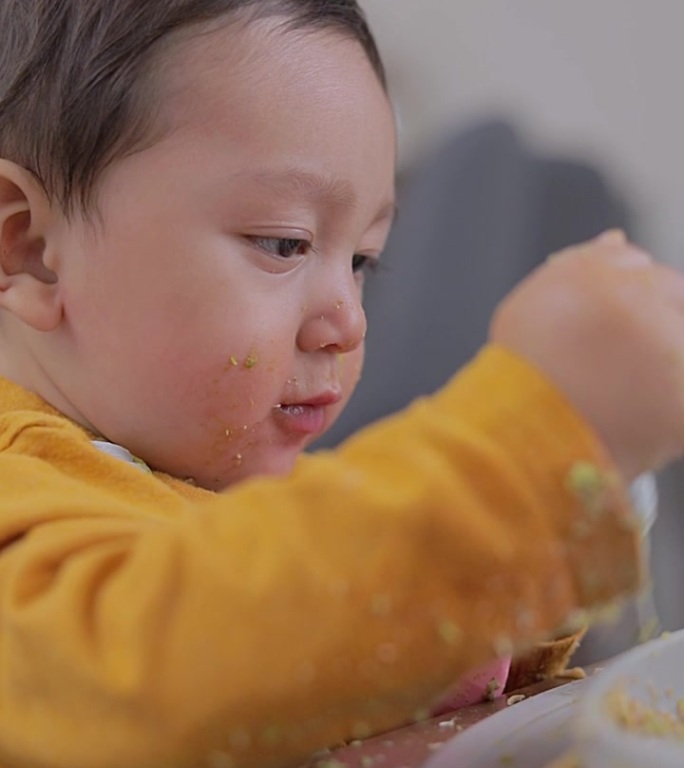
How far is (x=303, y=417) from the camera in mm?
924

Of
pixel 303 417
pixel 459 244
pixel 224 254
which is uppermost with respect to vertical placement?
pixel 224 254

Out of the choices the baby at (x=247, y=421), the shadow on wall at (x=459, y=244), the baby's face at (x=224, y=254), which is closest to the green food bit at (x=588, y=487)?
the baby at (x=247, y=421)

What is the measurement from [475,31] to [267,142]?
156 centimetres

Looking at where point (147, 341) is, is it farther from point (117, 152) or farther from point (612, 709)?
point (612, 709)

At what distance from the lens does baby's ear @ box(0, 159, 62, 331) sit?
2.85 ft

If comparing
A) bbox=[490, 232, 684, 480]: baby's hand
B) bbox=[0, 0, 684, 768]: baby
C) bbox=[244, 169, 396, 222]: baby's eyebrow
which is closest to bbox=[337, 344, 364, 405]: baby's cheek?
bbox=[0, 0, 684, 768]: baby

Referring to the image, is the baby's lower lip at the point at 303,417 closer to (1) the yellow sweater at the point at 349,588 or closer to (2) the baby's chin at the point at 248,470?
(2) the baby's chin at the point at 248,470

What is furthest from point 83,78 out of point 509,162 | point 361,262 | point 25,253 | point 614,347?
point 509,162

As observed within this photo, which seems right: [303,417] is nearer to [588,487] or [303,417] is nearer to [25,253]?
[25,253]

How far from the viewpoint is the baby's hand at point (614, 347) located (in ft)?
1.78

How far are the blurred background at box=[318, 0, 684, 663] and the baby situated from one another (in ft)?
3.12

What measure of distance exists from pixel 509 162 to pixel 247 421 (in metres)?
1.21

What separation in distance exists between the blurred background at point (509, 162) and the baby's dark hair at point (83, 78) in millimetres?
945

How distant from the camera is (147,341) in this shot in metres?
0.85
